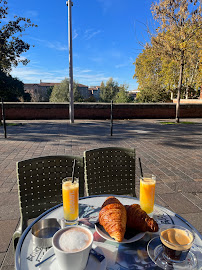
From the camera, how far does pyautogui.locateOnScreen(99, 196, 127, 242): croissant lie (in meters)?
0.96

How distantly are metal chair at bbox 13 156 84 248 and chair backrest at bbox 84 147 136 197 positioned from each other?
0.17 m

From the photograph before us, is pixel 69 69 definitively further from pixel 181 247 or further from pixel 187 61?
pixel 181 247

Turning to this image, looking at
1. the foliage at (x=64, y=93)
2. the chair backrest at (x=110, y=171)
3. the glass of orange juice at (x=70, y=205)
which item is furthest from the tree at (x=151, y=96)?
the glass of orange juice at (x=70, y=205)

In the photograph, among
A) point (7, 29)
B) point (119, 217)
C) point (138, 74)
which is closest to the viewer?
point (119, 217)

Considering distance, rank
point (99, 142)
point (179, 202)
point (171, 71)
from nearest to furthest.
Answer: point (179, 202), point (99, 142), point (171, 71)

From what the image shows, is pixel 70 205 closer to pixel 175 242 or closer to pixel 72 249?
pixel 72 249

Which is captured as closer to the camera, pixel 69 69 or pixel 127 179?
pixel 127 179

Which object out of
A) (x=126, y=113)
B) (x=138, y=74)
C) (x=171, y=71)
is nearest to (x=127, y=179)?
(x=126, y=113)

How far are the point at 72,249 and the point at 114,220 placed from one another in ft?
0.88

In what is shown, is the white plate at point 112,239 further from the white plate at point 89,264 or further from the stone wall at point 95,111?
the stone wall at point 95,111

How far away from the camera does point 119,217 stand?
0.98m

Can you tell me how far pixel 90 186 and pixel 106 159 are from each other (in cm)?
34

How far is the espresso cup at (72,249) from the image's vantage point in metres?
0.76

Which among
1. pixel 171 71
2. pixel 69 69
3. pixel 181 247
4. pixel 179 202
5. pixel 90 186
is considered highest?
pixel 171 71
